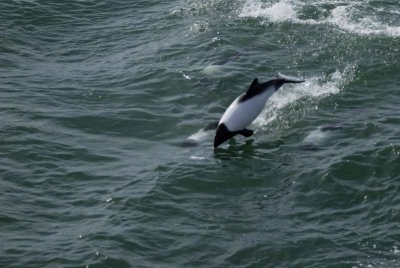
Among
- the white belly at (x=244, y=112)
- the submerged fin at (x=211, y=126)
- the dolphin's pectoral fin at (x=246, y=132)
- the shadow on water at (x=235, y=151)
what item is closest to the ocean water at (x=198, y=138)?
the shadow on water at (x=235, y=151)

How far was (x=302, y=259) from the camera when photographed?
12.6m

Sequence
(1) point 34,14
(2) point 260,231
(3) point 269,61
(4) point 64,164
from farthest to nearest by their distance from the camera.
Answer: (1) point 34,14 < (3) point 269,61 < (4) point 64,164 < (2) point 260,231

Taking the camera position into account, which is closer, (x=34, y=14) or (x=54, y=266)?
(x=54, y=266)

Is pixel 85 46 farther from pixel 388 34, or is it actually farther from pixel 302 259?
pixel 302 259

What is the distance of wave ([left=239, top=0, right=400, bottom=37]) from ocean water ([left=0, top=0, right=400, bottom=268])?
0.20 feet

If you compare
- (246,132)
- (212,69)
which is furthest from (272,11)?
(246,132)

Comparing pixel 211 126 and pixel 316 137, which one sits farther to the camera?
pixel 211 126

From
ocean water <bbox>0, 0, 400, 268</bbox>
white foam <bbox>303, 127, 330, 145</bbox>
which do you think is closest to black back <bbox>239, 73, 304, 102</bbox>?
ocean water <bbox>0, 0, 400, 268</bbox>

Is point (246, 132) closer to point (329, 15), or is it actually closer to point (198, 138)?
point (198, 138)

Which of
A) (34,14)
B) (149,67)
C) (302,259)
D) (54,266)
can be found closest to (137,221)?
(54,266)

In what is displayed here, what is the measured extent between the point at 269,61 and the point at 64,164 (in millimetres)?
6969

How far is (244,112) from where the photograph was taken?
1672 cm

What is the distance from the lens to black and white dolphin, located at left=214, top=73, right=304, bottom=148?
16531 millimetres

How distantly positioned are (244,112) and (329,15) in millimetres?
8073
